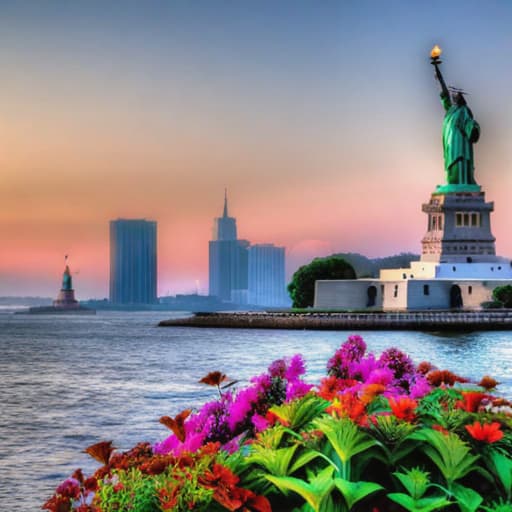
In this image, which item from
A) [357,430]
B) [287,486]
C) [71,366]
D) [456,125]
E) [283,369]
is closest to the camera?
[287,486]

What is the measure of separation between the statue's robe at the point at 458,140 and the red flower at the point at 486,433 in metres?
95.7

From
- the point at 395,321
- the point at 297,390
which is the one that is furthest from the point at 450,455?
the point at 395,321

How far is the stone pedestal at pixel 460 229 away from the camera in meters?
100

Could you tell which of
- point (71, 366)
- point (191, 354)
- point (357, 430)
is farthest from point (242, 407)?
point (191, 354)

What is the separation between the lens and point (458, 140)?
100312 millimetres

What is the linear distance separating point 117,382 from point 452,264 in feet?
209

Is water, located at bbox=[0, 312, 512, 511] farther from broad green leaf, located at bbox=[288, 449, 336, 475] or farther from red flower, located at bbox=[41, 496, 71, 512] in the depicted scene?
broad green leaf, located at bbox=[288, 449, 336, 475]

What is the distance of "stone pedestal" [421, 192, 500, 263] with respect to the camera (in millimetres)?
100250

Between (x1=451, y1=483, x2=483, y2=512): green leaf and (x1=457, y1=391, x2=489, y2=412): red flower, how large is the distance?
116 centimetres

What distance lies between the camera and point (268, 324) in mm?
100938

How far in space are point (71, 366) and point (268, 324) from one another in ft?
161

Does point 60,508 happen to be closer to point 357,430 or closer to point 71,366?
point 357,430

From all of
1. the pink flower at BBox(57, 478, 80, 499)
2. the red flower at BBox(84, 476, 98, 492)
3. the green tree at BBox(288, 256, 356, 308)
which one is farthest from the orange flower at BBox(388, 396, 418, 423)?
the green tree at BBox(288, 256, 356, 308)

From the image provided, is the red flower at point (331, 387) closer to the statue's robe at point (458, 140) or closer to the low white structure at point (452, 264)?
the low white structure at point (452, 264)
